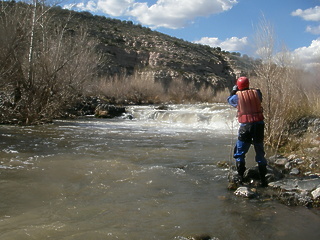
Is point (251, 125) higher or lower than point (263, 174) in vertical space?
higher

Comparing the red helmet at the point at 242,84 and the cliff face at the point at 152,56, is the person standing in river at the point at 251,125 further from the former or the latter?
the cliff face at the point at 152,56

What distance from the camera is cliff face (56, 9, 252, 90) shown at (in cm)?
5553

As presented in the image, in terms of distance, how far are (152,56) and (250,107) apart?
191 ft

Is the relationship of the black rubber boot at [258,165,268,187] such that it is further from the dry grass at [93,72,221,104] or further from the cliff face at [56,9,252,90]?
the cliff face at [56,9,252,90]

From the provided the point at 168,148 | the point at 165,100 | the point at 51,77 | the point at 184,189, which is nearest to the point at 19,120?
the point at 51,77

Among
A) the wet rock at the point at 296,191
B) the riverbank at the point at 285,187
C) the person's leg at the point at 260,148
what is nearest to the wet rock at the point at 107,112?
the riverbank at the point at 285,187

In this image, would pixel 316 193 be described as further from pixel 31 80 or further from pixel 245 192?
pixel 31 80

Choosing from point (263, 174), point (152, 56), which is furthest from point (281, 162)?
point (152, 56)

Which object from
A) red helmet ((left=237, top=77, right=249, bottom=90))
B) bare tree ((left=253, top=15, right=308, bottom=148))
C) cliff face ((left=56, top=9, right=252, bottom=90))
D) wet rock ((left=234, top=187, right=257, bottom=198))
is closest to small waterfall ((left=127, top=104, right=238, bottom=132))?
bare tree ((left=253, top=15, right=308, bottom=148))

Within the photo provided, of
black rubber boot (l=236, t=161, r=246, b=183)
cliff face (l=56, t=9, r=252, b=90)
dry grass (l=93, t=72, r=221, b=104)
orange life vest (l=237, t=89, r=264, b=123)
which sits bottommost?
black rubber boot (l=236, t=161, r=246, b=183)

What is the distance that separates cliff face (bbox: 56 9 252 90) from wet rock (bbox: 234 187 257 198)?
47.0 metres

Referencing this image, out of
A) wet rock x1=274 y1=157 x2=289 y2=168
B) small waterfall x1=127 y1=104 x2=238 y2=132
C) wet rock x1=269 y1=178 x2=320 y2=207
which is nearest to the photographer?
wet rock x1=269 y1=178 x2=320 y2=207

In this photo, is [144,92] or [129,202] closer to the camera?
[129,202]

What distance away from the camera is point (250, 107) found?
4.95 meters
